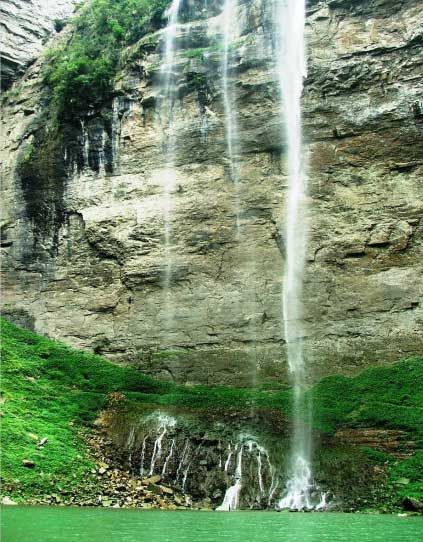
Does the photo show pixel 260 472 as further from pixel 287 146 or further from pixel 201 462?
pixel 287 146

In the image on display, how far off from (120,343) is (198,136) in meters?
7.21

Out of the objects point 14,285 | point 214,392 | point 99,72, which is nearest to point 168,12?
point 99,72

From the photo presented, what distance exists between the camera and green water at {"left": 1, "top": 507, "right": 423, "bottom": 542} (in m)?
7.88

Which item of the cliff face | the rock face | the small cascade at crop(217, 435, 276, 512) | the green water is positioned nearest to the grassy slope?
the cliff face

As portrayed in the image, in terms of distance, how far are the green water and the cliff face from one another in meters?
8.18

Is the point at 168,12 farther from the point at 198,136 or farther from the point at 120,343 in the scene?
the point at 120,343

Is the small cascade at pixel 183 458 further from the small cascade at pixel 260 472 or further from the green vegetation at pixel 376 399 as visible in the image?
the green vegetation at pixel 376 399

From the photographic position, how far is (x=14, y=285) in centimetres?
2316

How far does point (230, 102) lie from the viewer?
22.5m

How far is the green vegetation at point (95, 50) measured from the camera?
79.2ft

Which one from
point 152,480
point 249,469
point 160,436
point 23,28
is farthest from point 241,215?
point 23,28

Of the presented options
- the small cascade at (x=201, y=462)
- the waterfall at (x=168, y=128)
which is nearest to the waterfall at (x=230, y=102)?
the waterfall at (x=168, y=128)

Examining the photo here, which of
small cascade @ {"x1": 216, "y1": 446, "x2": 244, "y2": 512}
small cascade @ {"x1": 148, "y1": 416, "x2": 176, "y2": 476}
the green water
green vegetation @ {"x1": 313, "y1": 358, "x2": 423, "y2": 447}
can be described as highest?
green vegetation @ {"x1": 313, "y1": 358, "x2": 423, "y2": 447}

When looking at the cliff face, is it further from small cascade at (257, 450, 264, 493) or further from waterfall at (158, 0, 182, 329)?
small cascade at (257, 450, 264, 493)
